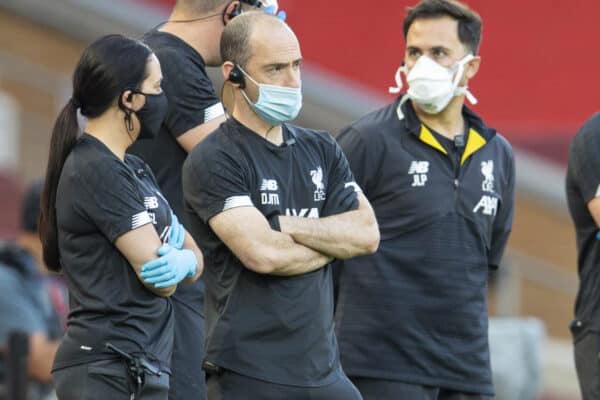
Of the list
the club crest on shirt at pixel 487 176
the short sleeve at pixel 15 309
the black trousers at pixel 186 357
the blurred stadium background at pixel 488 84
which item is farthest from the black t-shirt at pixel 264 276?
the blurred stadium background at pixel 488 84

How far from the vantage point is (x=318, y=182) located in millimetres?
4609

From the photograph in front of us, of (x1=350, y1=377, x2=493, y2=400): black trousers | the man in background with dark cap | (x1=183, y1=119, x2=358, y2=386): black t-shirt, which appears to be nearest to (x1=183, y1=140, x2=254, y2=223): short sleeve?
(x1=183, y1=119, x2=358, y2=386): black t-shirt

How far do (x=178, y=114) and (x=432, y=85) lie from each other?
3.66 feet

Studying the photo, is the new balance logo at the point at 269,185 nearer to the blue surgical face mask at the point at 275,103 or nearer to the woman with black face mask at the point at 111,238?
the blue surgical face mask at the point at 275,103

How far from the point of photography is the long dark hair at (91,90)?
445cm

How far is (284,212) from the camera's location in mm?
4543

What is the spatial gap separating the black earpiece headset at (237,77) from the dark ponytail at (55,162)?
548 mm

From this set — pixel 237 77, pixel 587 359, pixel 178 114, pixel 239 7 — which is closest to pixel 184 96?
pixel 178 114

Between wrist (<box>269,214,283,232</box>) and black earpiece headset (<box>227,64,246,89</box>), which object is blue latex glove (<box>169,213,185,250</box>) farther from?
black earpiece headset (<box>227,64,246,89</box>)

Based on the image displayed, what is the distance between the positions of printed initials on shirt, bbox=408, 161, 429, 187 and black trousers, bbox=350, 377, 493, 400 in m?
0.80

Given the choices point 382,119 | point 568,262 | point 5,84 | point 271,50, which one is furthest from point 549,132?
point 271,50

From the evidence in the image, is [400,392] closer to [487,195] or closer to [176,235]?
[487,195]

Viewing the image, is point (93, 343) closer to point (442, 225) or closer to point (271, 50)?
point (271, 50)

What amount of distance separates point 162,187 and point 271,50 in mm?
798
